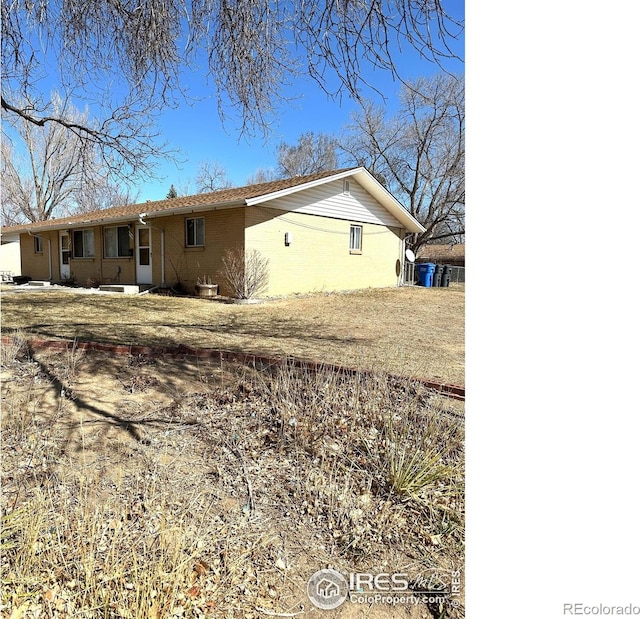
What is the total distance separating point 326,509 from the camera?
83.0 inches

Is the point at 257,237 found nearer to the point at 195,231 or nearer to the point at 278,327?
the point at 195,231

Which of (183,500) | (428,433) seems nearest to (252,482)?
(183,500)

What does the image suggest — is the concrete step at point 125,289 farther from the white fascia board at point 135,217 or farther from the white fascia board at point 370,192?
the white fascia board at point 370,192

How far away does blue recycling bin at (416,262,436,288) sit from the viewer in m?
20.4

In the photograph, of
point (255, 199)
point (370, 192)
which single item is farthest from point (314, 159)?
point (255, 199)

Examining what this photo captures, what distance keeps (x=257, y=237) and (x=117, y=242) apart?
6.64 meters

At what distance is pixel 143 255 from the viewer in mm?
14859

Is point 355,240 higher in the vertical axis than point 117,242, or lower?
higher

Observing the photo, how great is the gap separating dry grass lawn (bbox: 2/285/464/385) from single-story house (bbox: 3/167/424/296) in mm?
2072

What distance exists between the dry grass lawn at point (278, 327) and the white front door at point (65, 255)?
693cm

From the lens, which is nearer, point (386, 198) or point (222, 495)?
point (222, 495)

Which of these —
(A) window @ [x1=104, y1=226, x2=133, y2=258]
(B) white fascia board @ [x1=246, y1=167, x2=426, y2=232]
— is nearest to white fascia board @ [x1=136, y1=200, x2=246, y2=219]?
(B) white fascia board @ [x1=246, y1=167, x2=426, y2=232]
